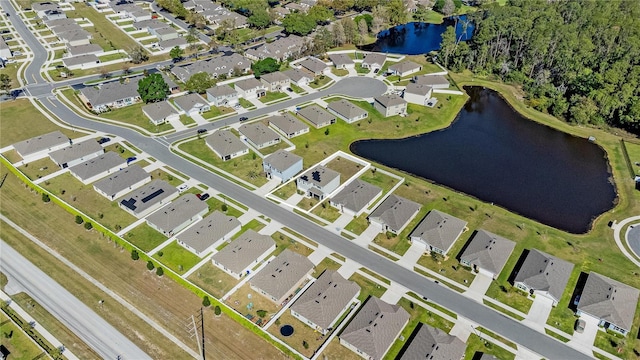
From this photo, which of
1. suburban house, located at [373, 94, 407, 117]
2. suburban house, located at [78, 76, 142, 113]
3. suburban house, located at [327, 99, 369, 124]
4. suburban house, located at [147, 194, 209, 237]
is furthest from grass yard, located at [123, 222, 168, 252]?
suburban house, located at [373, 94, 407, 117]

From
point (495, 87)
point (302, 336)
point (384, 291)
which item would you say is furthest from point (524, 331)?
point (495, 87)

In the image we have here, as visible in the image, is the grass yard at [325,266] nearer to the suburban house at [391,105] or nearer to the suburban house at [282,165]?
the suburban house at [282,165]

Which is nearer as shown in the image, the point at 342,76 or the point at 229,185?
the point at 229,185

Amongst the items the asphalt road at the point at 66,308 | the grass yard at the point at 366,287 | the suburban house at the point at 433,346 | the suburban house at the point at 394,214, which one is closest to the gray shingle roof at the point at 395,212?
the suburban house at the point at 394,214

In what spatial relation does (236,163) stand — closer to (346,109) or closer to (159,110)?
(159,110)

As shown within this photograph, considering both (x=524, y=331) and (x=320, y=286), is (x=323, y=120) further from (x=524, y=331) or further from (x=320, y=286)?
(x=524, y=331)

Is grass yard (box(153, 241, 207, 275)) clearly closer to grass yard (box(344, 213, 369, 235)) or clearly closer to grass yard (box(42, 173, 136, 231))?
grass yard (box(42, 173, 136, 231))
